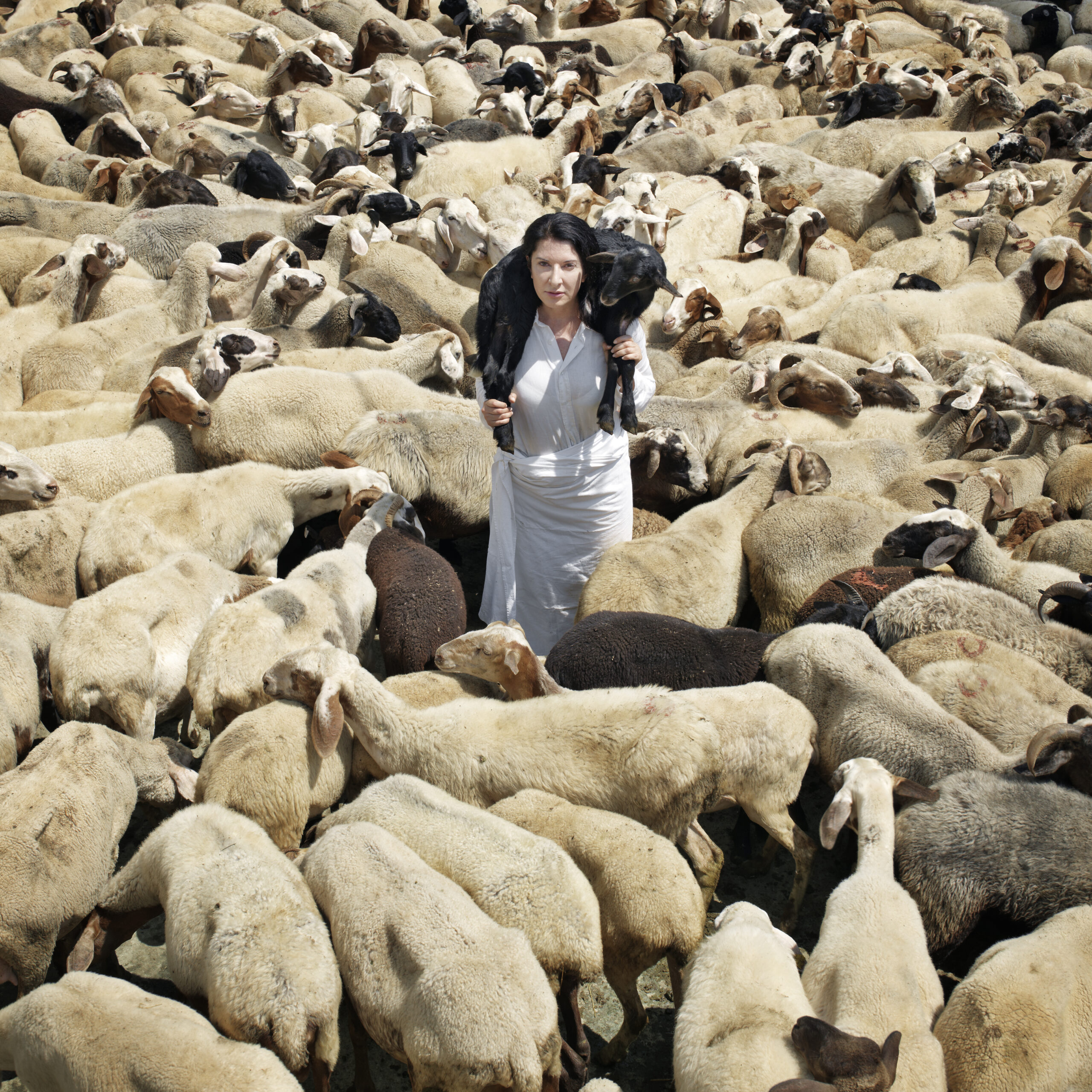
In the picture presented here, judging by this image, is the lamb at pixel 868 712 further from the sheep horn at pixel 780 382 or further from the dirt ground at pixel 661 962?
the sheep horn at pixel 780 382

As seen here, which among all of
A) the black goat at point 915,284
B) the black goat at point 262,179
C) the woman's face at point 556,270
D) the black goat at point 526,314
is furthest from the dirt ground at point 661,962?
the black goat at point 262,179

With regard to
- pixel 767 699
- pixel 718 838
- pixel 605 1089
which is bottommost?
pixel 718 838

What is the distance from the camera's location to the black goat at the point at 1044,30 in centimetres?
1606

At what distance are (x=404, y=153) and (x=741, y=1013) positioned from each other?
936 centimetres

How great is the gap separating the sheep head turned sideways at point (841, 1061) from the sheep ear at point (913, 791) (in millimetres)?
1220

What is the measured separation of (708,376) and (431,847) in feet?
17.9

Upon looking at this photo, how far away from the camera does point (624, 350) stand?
538cm

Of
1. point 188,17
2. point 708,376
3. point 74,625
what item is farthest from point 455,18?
point 74,625

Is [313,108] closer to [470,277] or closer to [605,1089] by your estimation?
[470,277]

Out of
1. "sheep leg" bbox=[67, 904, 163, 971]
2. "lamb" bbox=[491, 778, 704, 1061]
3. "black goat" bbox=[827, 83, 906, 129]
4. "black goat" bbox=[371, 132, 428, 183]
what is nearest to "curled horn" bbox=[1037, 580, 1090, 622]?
"lamb" bbox=[491, 778, 704, 1061]

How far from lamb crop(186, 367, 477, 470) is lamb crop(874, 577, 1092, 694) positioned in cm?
335

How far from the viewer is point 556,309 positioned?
5.39m

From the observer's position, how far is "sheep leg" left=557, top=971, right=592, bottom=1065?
3648 millimetres

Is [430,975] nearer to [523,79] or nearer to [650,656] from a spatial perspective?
[650,656]
